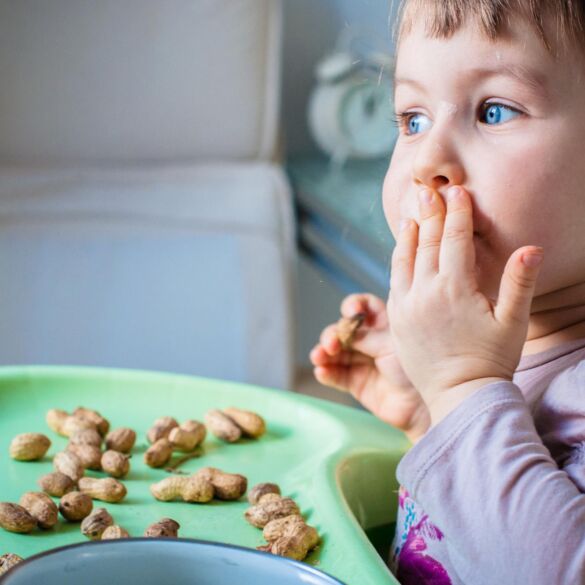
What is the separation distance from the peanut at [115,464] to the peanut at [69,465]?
2cm

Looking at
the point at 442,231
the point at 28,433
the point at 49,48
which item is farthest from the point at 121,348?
the point at 442,231

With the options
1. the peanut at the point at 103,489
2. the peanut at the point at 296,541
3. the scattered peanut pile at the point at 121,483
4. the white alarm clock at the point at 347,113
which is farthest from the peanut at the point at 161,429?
the white alarm clock at the point at 347,113

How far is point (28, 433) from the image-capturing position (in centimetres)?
85

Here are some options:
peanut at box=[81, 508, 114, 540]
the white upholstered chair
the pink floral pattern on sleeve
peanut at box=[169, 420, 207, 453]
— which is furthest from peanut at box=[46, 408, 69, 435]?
the white upholstered chair

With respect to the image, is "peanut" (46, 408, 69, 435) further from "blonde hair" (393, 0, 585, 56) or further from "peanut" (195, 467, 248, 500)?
"blonde hair" (393, 0, 585, 56)

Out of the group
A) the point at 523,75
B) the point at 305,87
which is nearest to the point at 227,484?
the point at 523,75

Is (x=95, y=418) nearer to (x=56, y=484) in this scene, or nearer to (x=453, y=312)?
(x=56, y=484)

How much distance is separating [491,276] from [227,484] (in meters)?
0.24

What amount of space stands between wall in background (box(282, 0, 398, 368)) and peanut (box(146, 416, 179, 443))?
1756 millimetres

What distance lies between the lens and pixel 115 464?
31.3 inches

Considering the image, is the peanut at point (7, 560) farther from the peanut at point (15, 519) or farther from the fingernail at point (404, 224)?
the fingernail at point (404, 224)

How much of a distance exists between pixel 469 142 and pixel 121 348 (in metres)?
1.47

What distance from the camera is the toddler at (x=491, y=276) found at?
61 cm

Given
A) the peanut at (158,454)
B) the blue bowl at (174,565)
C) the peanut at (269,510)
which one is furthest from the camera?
the peanut at (158,454)
